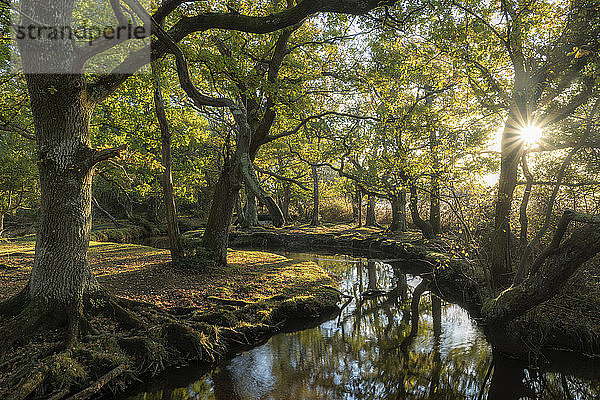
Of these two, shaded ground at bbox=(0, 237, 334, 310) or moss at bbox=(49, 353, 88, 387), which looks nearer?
moss at bbox=(49, 353, 88, 387)

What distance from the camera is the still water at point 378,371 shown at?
18.5ft

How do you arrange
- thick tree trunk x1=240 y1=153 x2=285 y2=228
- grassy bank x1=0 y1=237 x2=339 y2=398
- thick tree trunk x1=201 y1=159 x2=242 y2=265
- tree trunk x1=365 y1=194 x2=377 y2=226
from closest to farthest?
thick tree trunk x1=240 y1=153 x2=285 y2=228
grassy bank x1=0 y1=237 x2=339 y2=398
thick tree trunk x1=201 y1=159 x2=242 y2=265
tree trunk x1=365 y1=194 x2=377 y2=226

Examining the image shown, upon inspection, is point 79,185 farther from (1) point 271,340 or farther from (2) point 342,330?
(2) point 342,330

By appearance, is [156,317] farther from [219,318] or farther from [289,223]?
[289,223]

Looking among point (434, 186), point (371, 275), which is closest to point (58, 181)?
point (434, 186)

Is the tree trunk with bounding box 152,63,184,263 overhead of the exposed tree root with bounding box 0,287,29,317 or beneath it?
overhead

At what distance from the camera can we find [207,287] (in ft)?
29.2

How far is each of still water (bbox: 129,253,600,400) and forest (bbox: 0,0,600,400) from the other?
43mm

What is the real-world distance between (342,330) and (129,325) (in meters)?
4.74

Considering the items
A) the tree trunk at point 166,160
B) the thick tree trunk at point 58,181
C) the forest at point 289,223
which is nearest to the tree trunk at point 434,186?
the forest at point 289,223

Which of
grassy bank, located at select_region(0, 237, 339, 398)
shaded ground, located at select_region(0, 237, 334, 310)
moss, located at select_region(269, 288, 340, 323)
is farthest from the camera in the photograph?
moss, located at select_region(269, 288, 340, 323)

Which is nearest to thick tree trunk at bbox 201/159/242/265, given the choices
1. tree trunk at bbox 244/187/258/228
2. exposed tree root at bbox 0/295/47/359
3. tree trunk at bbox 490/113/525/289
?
exposed tree root at bbox 0/295/47/359

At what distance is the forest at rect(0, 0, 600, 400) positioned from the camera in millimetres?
5461

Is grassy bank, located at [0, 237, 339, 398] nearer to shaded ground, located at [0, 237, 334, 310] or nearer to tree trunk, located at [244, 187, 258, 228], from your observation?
shaded ground, located at [0, 237, 334, 310]
